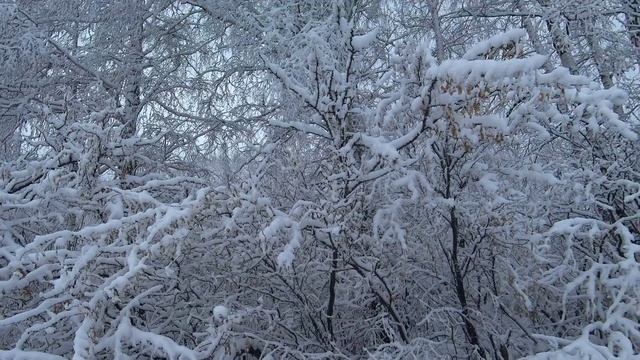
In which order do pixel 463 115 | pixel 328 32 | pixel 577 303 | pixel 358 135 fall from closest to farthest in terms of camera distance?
pixel 463 115 < pixel 358 135 < pixel 577 303 < pixel 328 32

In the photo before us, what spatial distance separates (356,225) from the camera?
359 centimetres

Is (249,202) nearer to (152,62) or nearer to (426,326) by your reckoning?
(426,326)

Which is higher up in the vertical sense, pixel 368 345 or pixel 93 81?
pixel 93 81

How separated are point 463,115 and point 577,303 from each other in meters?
2.13

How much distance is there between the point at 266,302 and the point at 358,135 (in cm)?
167

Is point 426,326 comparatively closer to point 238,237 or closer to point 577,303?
point 577,303

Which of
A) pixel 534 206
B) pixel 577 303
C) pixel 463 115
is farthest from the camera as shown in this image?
pixel 577 303

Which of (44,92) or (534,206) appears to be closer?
(534,206)

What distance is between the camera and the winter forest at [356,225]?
10.4 feet

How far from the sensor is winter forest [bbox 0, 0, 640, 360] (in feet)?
10.4

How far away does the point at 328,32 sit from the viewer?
4.88 m

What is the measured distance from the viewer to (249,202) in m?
3.47

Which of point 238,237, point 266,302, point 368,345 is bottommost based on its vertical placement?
point 368,345

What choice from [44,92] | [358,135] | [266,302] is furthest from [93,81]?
[358,135]
